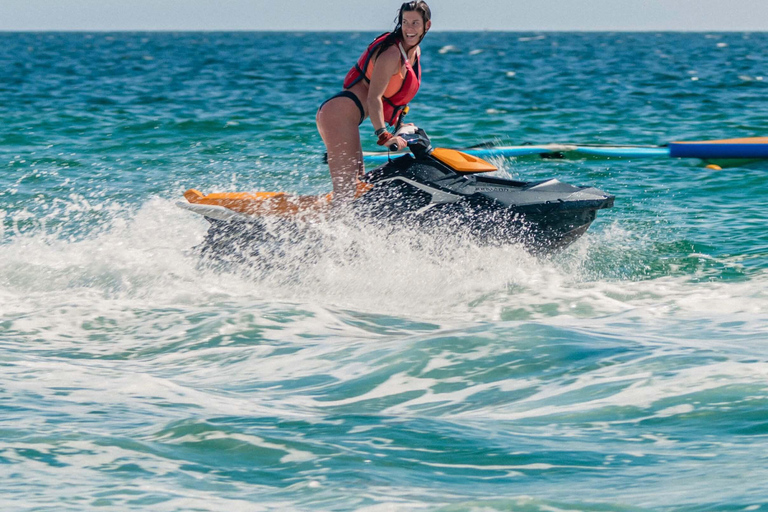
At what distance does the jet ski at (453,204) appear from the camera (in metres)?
5.71

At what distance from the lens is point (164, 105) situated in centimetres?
1912

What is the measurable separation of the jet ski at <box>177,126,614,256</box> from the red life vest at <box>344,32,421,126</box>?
0.18 metres

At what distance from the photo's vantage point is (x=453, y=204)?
5.71 m

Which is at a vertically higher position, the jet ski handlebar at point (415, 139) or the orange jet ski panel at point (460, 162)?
the jet ski handlebar at point (415, 139)

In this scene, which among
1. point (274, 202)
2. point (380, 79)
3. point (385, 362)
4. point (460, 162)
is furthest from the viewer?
point (274, 202)

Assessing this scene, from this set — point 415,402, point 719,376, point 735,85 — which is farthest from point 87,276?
point 735,85

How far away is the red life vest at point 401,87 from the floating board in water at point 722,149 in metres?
6.53

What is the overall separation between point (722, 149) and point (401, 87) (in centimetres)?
674

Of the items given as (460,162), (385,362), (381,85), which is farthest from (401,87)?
(385,362)

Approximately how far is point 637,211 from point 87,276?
16.6 ft

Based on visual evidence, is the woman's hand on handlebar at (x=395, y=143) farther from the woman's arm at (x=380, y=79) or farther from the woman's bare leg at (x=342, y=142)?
the woman's bare leg at (x=342, y=142)

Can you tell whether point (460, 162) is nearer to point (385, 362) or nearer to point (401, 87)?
point (401, 87)

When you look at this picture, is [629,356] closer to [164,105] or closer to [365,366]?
[365,366]

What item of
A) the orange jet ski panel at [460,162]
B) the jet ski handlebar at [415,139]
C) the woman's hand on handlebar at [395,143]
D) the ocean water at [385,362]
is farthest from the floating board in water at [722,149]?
the woman's hand on handlebar at [395,143]
